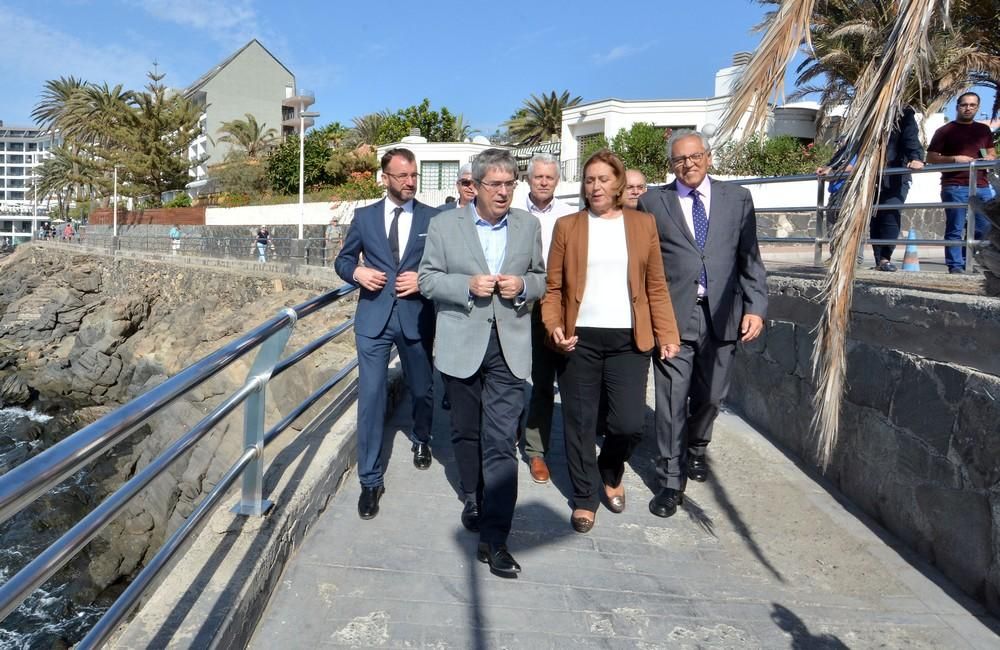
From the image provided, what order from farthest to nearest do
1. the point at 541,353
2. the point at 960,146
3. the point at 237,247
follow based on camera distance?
the point at 237,247 → the point at 960,146 → the point at 541,353

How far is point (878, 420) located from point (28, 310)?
39.7m

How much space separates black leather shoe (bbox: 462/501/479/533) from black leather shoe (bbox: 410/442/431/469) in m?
0.96

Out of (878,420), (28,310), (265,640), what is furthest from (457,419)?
(28,310)

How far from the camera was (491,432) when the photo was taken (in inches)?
136

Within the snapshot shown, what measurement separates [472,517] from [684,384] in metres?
1.39

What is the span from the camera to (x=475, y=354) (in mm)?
3459

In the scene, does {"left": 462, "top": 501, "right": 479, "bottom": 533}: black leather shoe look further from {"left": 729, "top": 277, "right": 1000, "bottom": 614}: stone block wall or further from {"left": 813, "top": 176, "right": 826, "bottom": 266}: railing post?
{"left": 813, "top": 176, "right": 826, "bottom": 266}: railing post

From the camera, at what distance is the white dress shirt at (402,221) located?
4156 millimetres

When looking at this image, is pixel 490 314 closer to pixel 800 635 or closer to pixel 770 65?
pixel 770 65

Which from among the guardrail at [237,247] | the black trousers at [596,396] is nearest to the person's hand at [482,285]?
the black trousers at [596,396]

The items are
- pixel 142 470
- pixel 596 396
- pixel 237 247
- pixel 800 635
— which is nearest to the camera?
pixel 142 470

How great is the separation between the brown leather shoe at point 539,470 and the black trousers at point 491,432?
3.03 feet

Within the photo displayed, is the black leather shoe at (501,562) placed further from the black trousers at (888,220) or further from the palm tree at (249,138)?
the palm tree at (249,138)

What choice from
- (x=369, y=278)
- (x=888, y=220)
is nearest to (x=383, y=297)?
(x=369, y=278)
